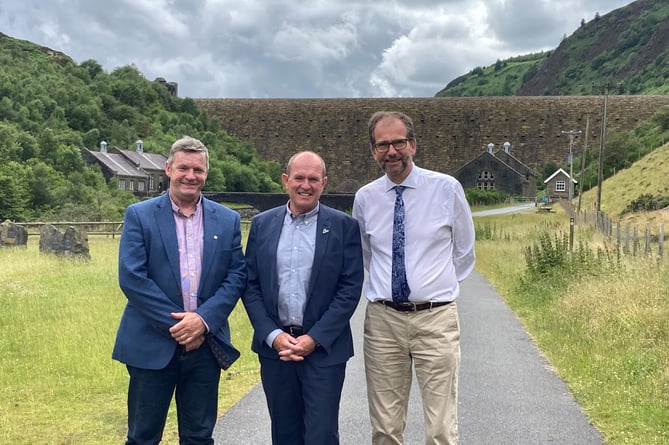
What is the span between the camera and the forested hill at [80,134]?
3606 cm

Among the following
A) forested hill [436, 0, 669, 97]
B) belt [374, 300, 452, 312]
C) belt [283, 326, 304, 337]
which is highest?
forested hill [436, 0, 669, 97]

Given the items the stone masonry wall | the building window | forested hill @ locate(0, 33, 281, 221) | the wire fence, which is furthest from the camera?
the stone masonry wall

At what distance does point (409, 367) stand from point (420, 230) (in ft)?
2.51

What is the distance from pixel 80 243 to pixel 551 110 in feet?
230

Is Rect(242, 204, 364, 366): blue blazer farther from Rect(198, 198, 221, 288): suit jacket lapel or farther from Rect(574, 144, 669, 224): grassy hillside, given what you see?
Rect(574, 144, 669, 224): grassy hillside

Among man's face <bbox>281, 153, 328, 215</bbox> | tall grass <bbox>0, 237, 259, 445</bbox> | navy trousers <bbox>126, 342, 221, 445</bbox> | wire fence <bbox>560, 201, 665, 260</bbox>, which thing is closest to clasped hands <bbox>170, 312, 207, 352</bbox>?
navy trousers <bbox>126, 342, 221, 445</bbox>

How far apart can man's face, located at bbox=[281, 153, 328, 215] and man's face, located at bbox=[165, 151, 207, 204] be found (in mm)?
544

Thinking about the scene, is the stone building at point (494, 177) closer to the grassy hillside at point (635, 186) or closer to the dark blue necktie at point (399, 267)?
the grassy hillside at point (635, 186)

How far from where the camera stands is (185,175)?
386cm

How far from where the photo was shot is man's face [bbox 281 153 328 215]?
366 centimetres

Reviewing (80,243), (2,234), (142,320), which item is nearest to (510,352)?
(142,320)

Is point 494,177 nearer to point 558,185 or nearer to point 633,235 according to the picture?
point 558,185

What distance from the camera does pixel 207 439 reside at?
13.0 feet

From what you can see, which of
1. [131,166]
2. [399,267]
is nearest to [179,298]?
[399,267]
